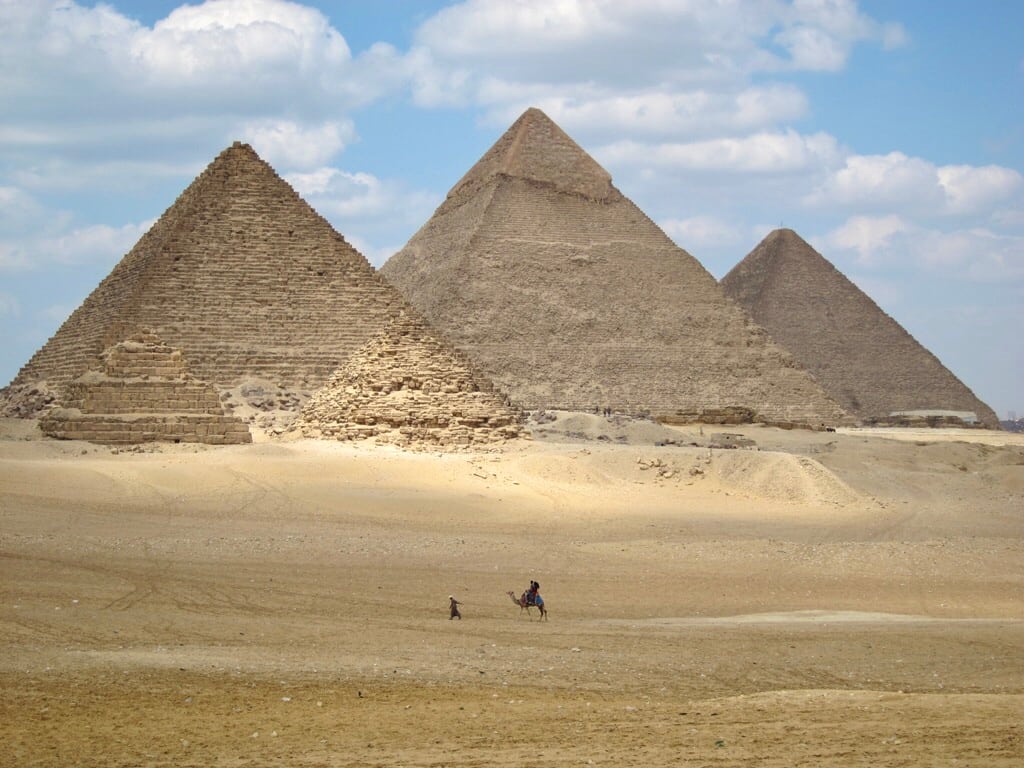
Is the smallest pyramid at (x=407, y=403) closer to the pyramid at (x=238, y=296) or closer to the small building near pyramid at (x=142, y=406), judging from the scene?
the small building near pyramid at (x=142, y=406)

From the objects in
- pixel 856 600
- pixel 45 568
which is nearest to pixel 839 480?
pixel 856 600

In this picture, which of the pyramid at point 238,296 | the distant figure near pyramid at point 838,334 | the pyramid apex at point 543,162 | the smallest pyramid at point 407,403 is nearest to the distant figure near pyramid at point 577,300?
the pyramid apex at point 543,162

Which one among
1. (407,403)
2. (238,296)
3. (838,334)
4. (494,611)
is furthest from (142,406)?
(838,334)

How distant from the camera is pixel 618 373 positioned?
5953 cm

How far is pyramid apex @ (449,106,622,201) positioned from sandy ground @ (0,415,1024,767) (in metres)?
43.7

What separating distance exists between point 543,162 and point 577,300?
6.45 metres

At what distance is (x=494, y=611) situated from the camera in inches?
461

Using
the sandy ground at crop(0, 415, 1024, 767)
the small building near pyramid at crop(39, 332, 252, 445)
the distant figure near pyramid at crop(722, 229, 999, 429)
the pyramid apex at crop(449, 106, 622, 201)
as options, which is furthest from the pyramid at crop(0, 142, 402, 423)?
the distant figure near pyramid at crop(722, 229, 999, 429)

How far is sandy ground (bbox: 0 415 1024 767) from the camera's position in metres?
7.46

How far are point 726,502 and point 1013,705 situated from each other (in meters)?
11.8

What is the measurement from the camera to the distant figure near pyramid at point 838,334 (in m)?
79.8

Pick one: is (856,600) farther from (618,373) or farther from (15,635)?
(618,373)

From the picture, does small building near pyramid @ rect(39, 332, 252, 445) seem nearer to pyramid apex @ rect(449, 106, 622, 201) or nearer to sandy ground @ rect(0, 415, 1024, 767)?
sandy ground @ rect(0, 415, 1024, 767)

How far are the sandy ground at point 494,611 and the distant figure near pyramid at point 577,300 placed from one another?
3686 centimetres
